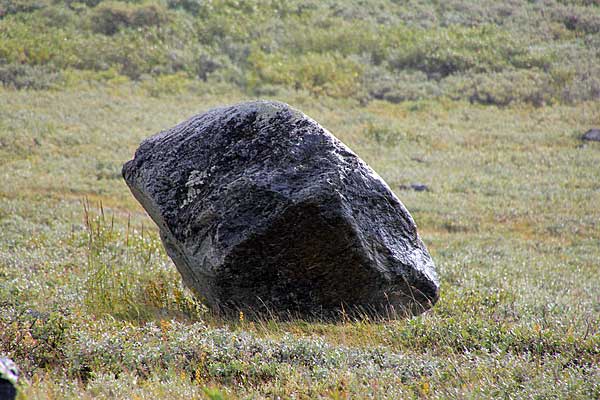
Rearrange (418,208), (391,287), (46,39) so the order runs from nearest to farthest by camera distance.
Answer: (391,287)
(418,208)
(46,39)

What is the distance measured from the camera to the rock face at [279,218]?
22.6 ft

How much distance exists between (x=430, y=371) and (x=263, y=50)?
3188 cm

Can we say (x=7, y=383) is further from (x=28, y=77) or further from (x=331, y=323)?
(x=28, y=77)

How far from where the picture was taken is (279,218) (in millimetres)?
6812

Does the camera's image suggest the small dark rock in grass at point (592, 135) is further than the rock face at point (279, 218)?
Yes

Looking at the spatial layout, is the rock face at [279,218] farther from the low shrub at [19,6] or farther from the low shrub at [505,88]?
the low shrub at [19,6]

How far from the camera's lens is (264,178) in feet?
22.9

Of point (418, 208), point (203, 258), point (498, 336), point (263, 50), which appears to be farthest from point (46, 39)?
point (498, 336)

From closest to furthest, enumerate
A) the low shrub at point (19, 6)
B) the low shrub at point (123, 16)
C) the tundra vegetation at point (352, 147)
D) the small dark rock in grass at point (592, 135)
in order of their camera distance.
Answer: the tundra vegetation at point (352, 147)
the small dark rock in grass at point (592, 135)
the low shrub at point (123, 16)
the low shrub at point (19, 6)

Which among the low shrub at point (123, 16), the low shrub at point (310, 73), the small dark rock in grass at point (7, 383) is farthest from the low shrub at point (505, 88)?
the small dark rock in grass at point (7, 383)

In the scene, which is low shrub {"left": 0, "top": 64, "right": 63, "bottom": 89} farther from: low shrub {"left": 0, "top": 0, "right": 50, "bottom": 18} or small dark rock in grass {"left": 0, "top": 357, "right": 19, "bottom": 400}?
small dark rock in grass {"left": 0, "top": 357, "right": 19, "bottom": 400}

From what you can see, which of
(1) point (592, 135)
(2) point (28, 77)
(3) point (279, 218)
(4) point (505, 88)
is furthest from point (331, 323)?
(4) point (505, 88)

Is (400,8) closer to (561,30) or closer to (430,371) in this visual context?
(561,30)

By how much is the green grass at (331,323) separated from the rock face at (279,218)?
40 cm
